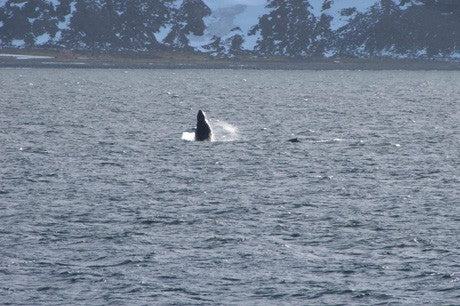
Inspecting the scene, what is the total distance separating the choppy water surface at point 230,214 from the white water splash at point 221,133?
646 mm

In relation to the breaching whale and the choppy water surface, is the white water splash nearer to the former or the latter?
the breaching whale

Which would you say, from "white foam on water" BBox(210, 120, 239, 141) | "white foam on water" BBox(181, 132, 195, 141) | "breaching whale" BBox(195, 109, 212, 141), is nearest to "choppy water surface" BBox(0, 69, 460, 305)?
"white foam on water" BBox(210, 120, 239, 141)

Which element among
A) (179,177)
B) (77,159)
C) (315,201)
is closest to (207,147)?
(77,159)

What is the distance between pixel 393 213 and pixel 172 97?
A: 86745mm

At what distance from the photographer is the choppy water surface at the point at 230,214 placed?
89.9ft

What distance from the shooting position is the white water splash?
219 feet

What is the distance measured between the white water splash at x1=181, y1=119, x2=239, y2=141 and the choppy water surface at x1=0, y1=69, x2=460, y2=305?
2.12 ft

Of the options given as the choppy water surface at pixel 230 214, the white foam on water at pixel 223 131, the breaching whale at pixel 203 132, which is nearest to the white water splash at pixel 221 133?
the white foam on water at pixel 223 131

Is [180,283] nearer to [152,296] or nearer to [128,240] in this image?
[152,296]

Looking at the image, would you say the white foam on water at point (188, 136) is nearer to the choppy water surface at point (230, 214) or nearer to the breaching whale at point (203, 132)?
the breaching whale at point (203, 132)

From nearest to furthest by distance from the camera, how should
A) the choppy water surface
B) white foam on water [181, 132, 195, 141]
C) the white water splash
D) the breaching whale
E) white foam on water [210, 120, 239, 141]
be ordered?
the choppy water surface → the breaching whale → white foam on water [181, 132, 195, 141] → the white water splash → white foam on water [210, 120, 239, 141]

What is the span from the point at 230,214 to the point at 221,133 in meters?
33.5

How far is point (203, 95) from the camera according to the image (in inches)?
5123

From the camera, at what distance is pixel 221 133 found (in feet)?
232
